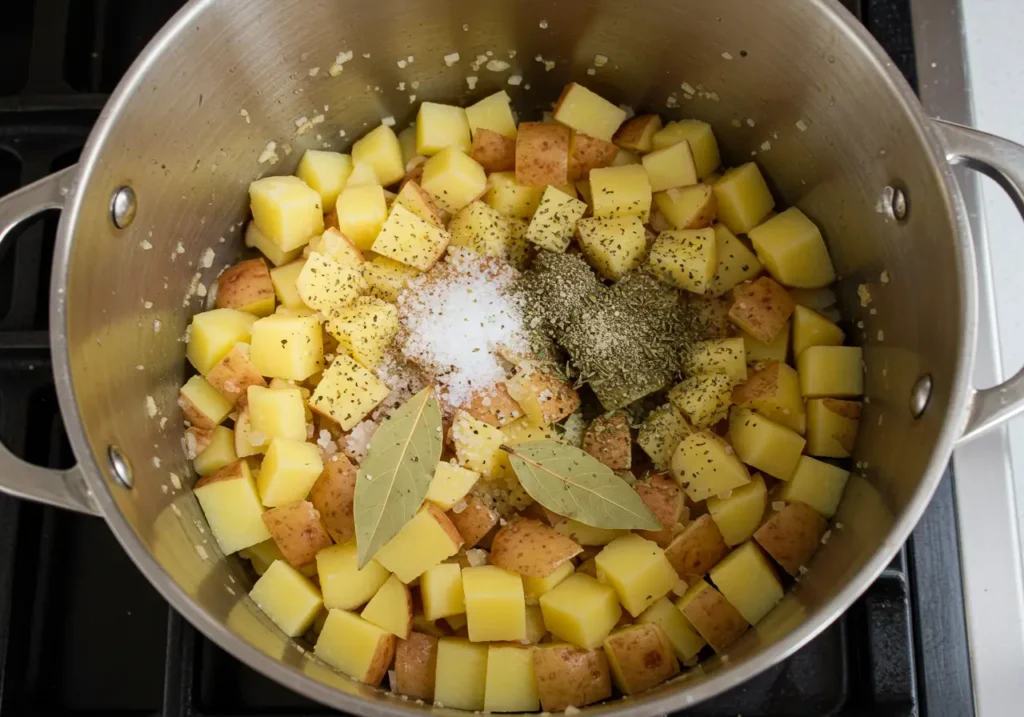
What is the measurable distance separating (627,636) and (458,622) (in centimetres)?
23

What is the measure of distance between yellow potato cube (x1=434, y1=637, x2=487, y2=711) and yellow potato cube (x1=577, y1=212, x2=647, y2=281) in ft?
1.83

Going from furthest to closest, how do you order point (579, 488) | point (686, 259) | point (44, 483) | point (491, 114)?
point (491, 114) → point (686, 259) → point (579, 488) → point (44, 483)

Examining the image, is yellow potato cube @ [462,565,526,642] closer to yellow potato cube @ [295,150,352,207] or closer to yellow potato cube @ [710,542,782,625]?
yellow potato cube @ [710,542,782,625]

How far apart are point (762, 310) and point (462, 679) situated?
Answer: 0.63 m

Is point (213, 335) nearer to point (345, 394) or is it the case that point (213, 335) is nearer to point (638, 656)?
point (345, 394)

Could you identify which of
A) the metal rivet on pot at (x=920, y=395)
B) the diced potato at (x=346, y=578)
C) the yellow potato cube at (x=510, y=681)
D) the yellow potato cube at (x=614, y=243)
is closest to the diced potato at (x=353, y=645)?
the diced potato at (x=346, y=578)

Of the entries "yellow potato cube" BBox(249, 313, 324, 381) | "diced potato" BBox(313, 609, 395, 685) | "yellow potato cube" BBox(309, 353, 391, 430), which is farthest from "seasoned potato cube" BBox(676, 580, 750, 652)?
"yellow potato cube" BBox(249, 313, 324, 381)

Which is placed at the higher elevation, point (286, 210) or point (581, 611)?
point (286, 210)

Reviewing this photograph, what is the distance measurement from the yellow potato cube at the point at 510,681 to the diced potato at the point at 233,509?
35cm

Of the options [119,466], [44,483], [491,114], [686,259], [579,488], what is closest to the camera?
[44,483]

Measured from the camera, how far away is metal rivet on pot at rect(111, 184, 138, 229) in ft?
3.50

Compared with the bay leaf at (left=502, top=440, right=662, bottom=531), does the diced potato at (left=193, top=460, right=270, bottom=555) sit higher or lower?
lower

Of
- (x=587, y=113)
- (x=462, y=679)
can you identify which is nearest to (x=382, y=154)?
(x=587, y=113)

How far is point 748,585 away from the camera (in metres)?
1.12
